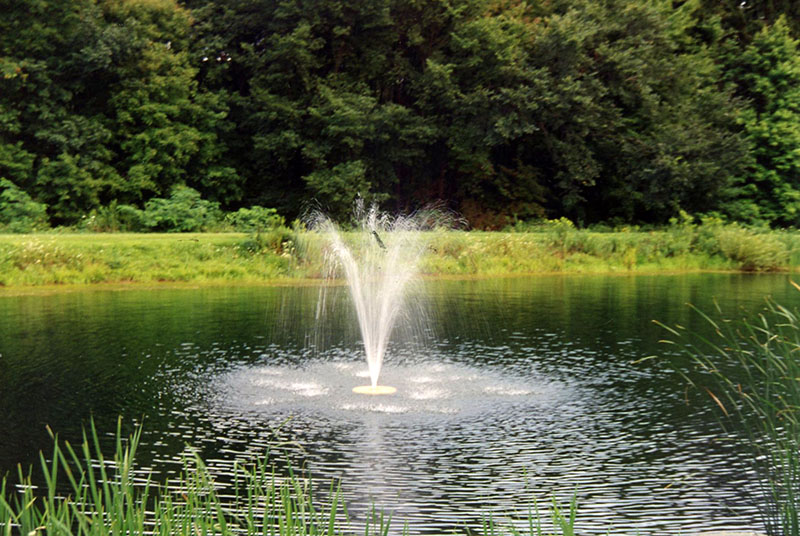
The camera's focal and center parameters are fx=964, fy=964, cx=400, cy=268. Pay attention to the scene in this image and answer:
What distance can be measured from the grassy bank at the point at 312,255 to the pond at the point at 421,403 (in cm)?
310

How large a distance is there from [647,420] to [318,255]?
12806 mm

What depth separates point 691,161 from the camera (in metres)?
29.6

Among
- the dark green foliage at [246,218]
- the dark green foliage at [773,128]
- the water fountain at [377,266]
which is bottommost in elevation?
the water fountain at [377,266]

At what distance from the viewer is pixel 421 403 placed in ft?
29.8

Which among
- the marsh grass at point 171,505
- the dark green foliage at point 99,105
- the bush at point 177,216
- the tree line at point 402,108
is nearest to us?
the marsh grass at point 171,505

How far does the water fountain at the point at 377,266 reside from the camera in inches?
460

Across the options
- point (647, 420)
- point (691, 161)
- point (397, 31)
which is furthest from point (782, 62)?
point (647, 420)

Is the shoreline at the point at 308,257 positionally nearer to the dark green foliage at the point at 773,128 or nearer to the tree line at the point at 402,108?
the tree line at the point at 402,108

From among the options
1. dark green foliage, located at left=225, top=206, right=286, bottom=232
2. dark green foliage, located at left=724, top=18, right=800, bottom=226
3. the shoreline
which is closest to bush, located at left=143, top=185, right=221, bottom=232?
dark green foliage, located at left=225, top=206, right=286, bottom=232

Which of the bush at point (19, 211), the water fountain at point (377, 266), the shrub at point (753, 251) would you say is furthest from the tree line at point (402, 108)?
the shrub at point (753, 251)

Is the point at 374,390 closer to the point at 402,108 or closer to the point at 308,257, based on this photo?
the point at 308,257

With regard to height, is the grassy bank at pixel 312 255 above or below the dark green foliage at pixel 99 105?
below

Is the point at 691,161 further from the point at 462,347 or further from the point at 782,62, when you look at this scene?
the point at 462,347

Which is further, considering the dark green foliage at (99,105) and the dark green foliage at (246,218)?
the dark green foliage at (99,105)
